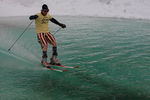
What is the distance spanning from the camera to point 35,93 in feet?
26.8

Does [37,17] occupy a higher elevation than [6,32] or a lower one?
higher

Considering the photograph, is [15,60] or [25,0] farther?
[25,0]

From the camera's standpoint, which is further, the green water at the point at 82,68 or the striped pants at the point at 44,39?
the striped pants at the point at 44,39

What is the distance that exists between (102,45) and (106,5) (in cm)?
1522

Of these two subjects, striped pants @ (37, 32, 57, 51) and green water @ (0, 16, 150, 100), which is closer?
green water @ (0, 16, 150, 100)

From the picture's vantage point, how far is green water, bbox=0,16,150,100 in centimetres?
825

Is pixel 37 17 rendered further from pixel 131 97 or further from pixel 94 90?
pixel 131 97

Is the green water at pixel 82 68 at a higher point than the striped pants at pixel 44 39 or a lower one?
lower

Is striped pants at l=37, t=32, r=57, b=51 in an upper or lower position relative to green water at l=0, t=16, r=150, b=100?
upper

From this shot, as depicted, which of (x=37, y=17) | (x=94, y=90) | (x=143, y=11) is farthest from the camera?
(x=143, y=11)

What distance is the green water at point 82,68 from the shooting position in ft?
27.1

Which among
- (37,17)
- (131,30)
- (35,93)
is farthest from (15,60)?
(131,30)

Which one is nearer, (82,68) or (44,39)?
(82,68)

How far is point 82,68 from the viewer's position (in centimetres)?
1091
